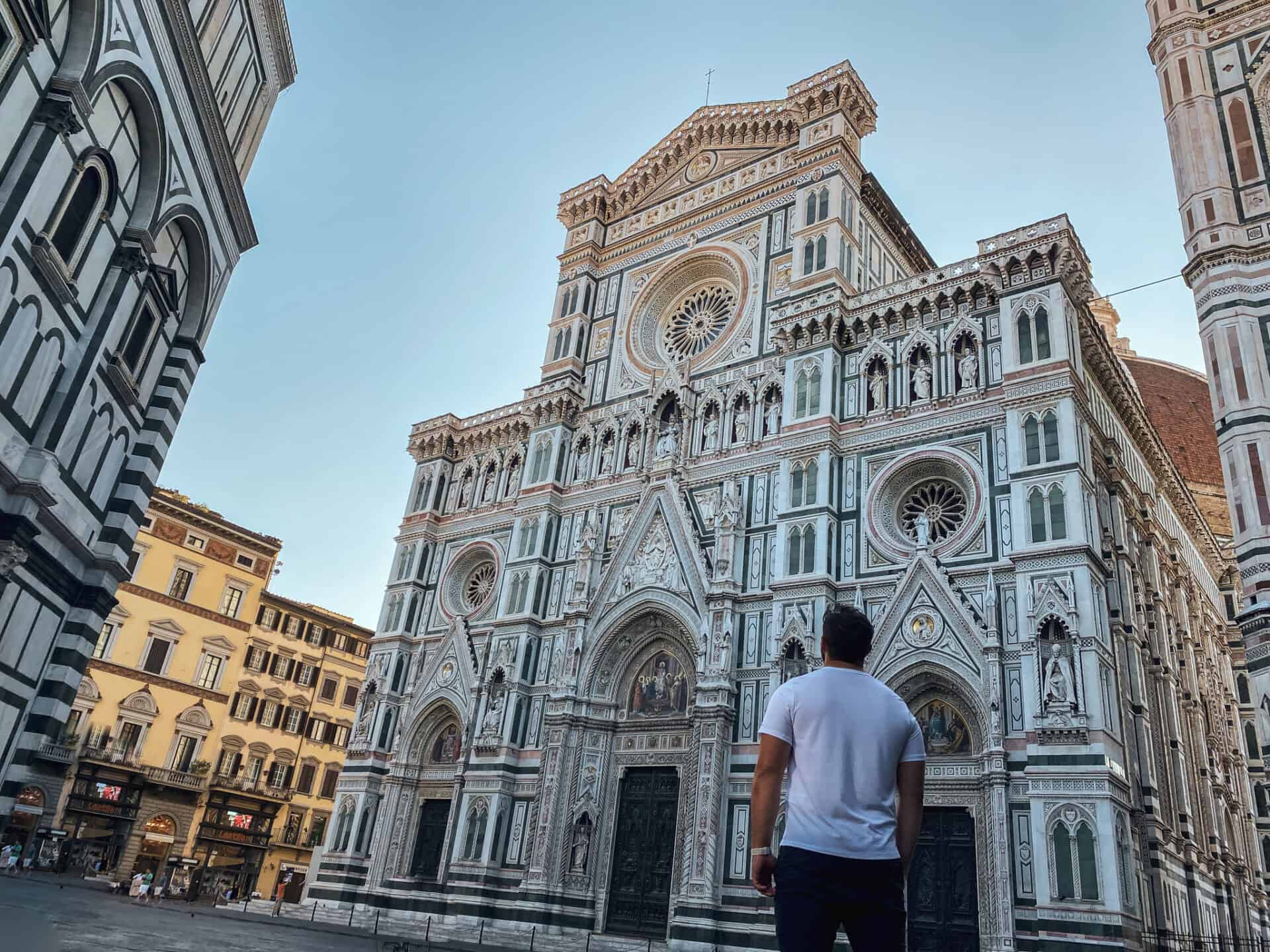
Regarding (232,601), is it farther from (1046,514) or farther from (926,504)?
(1046,514)

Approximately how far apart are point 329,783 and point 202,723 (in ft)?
26.8

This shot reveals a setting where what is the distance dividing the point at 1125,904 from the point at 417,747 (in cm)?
1968

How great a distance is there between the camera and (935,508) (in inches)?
883

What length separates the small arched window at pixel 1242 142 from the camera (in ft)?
62.7

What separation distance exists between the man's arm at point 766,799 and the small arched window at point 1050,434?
60.2 feet

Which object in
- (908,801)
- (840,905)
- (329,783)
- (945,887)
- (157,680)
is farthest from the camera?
(329,783)

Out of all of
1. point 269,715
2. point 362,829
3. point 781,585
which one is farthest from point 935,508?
point 269,715

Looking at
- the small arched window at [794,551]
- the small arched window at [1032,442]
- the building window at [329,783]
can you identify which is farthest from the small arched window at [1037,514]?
the building window at [329,783]

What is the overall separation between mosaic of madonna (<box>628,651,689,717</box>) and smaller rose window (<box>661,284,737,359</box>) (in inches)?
381

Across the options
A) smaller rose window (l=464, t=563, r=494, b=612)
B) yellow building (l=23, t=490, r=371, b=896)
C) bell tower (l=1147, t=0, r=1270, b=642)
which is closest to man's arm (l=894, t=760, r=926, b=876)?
bell tower (l=1147, t=0, r=1270, b=642)

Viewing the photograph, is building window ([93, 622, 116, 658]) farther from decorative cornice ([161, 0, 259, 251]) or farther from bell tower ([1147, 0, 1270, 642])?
bell tower ([1147, 0, 1270, 642])

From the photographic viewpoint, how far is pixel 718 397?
2759 centimetres

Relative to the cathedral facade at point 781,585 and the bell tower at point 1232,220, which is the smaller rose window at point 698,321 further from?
the bell tower at point 1232,220

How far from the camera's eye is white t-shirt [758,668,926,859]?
393 cm
